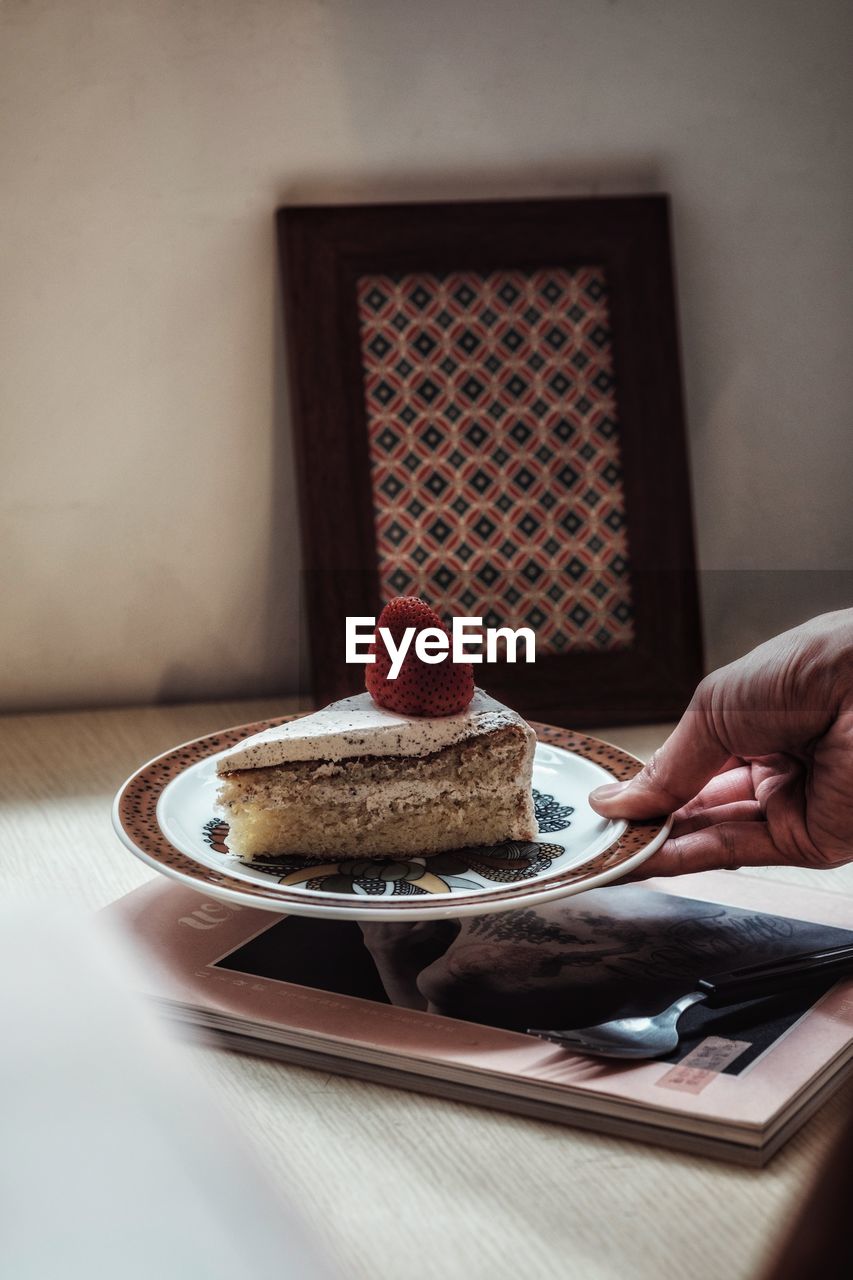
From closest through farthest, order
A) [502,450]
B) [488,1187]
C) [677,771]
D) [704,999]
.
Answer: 1. [488,1187]
2. [704,999]
3. [677,771]
4. [502,450]

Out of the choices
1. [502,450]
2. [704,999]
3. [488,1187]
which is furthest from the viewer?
[502,450]

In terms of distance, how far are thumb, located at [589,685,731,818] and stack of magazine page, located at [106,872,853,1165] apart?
6cm

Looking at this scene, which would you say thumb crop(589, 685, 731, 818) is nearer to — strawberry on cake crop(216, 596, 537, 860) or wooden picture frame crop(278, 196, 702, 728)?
strawberry on cake crop(216, 596, 537, 860)

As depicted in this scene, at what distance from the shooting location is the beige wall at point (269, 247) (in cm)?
131

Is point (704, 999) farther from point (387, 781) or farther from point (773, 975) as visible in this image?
point (387, 781)

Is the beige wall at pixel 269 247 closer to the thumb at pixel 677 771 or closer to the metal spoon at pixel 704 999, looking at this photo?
the thumb at pixel 677 771

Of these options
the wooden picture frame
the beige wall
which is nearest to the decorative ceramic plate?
the wooden picture frame

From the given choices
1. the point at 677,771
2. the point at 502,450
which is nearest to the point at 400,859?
the point at 677,771

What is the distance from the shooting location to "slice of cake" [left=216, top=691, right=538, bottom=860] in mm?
827

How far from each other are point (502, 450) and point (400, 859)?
64cm

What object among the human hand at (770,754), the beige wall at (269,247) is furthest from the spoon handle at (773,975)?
the beige wall at (269,247)

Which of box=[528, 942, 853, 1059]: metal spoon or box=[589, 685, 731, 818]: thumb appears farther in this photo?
box=[589, 685, 731, 818]: thumb

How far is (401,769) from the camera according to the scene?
0.85 metres

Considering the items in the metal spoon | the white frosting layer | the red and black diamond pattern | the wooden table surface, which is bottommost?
the wooden table surface
